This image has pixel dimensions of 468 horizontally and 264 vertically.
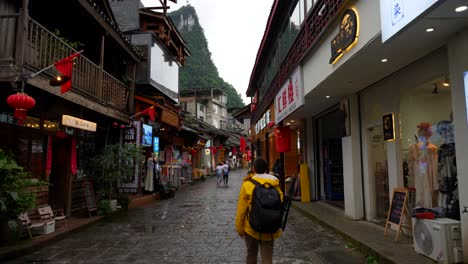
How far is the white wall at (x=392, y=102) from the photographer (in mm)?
7116

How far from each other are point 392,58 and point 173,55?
57.9 feet

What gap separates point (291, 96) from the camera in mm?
12727

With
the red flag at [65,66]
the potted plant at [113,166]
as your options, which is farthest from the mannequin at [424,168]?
the potted plant at [113,166]

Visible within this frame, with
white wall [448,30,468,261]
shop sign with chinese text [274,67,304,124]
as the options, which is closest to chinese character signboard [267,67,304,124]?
shop sign with chinese text [274,67,304,124]

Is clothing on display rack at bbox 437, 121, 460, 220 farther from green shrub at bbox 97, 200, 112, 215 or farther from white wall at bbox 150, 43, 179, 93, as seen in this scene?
white wall at bbox 150, 43, 179, 93

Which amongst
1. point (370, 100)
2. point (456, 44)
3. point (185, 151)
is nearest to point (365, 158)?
point (370, 100)

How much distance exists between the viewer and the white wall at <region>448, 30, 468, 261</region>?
5.59m

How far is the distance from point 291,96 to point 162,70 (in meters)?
9.62

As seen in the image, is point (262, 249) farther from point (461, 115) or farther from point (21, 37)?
point (21, 37)

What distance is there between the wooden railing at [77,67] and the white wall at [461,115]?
27.6 ft

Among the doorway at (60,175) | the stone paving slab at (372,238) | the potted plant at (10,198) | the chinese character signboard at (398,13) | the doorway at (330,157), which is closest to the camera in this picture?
the chinese character signboard at (398,13)

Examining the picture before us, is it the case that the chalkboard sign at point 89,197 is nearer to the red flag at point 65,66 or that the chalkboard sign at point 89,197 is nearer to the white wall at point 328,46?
the red flag at point 65,66

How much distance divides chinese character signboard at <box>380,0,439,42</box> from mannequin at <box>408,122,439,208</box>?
311 cm

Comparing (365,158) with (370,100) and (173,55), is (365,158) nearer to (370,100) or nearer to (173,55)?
(370,100)
